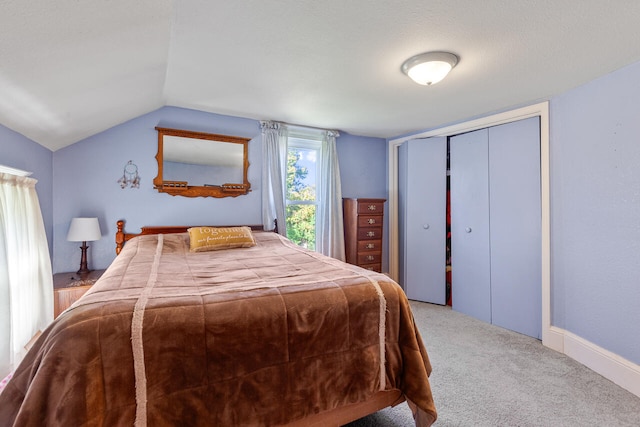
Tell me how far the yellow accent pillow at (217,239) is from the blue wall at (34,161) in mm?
1211

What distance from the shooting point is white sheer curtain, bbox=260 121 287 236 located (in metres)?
3.29

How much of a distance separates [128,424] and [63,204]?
2506 millimetres

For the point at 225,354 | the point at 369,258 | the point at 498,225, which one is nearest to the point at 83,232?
the point at 225,354

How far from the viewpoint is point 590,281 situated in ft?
7.00

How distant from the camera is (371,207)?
3572 mm

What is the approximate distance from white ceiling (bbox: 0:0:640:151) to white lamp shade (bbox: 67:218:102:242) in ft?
2.28

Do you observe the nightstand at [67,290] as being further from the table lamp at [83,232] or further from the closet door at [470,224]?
the closet door at [470,224]

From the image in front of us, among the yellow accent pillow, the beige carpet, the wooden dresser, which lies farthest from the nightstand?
the wooden dresser

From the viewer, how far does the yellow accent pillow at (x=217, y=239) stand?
244 cm

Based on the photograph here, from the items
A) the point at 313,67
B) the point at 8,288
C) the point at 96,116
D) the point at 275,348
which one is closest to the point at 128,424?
the point at 275,348

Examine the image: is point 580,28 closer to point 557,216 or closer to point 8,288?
point 557,216

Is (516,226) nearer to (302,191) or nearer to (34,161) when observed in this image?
(302,191)

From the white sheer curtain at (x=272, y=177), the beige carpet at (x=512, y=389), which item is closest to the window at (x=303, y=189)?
the white sheer curtain at (x=272, y=177)

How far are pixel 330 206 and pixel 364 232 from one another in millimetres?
546
